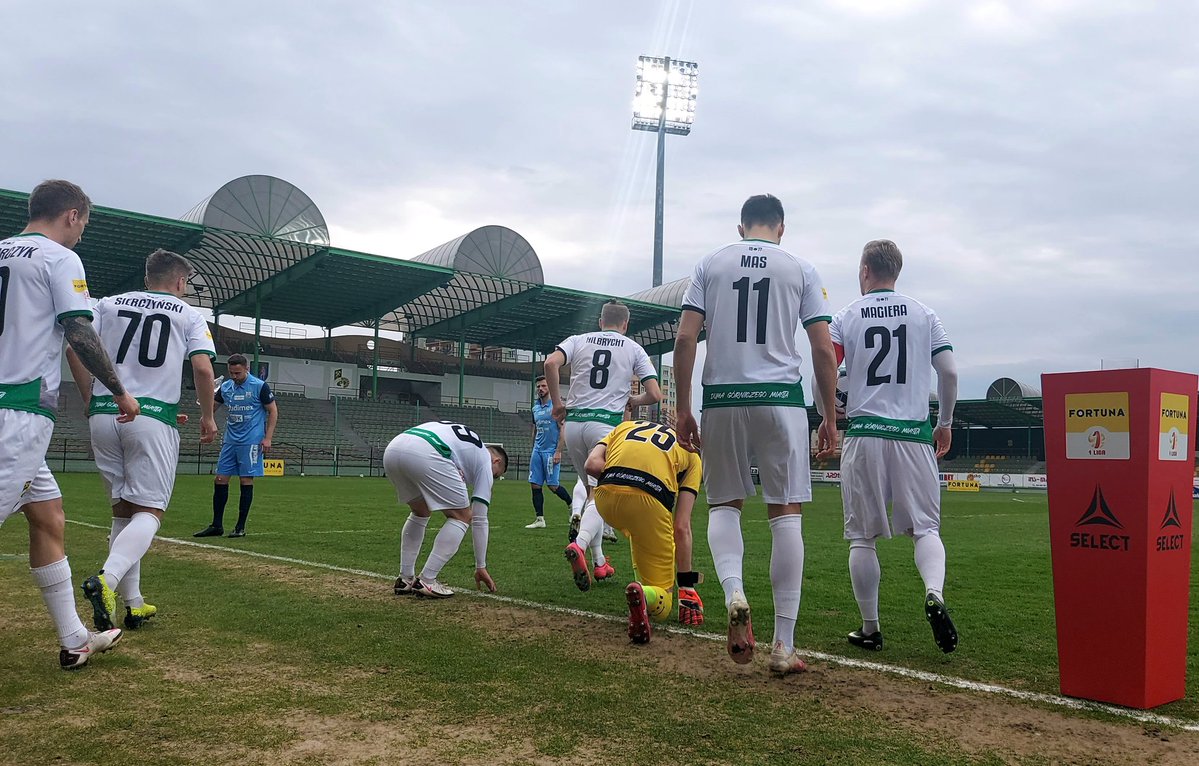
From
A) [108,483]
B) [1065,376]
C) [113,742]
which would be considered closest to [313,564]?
[108,483]

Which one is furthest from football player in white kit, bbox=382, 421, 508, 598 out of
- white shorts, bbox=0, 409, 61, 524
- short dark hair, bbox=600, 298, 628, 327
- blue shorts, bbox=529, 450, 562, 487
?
blue shorts, bbox=529, 450, 562, 487

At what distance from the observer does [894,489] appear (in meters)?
4.61

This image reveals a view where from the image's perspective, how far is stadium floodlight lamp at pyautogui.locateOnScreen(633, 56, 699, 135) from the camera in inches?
1969

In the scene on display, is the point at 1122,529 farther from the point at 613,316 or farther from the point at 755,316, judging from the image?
the point at 613,316

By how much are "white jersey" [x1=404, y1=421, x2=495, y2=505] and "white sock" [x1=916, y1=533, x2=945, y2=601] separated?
2.78 m

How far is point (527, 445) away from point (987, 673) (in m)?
41.9

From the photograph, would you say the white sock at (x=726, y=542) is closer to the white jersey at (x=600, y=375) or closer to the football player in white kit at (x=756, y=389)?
the football player in white kit at (x=756, y=389)

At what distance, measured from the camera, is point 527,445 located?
45469 mm

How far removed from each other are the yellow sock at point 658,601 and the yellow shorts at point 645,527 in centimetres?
6

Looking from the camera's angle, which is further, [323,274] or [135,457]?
[323,274]

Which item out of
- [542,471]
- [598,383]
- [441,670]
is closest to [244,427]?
[542,471]

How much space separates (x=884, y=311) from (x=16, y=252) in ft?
14.3

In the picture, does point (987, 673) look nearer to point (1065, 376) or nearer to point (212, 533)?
point (1065, 376)

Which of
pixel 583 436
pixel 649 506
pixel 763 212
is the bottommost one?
pixel 649 506
